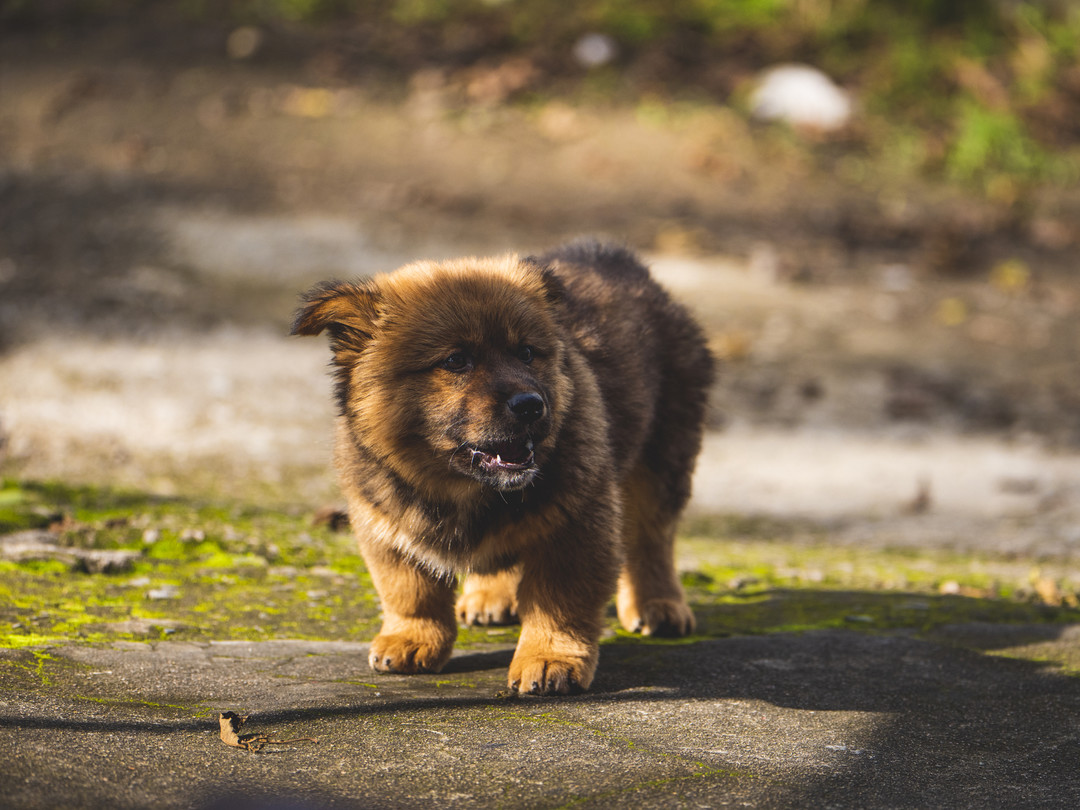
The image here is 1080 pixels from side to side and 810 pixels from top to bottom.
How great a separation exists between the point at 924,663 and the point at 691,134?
8426 millimetres

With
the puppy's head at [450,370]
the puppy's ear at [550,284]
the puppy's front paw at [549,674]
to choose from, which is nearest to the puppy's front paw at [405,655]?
the puppy's front paw at [549,674]

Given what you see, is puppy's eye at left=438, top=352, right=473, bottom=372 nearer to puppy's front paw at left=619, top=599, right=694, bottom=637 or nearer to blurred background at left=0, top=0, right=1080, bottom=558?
puppy's front paw at left=619, top=599, right=694, bottom=637

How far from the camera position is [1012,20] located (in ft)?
42.6

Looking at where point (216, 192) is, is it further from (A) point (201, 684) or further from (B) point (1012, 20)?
(B) point (1012, 20)

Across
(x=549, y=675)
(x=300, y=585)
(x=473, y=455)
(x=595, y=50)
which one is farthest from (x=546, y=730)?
(x=595, y=50)

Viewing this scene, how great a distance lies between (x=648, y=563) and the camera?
14.3ft

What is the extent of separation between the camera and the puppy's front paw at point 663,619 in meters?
4.21

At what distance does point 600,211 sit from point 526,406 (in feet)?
24.3

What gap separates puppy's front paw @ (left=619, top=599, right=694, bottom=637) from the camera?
4.21 metres

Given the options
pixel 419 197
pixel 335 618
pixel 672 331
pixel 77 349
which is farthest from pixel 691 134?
pixel 335 618

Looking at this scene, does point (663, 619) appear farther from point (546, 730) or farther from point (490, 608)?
point (546, 730)

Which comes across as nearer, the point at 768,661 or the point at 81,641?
the point at 81,641

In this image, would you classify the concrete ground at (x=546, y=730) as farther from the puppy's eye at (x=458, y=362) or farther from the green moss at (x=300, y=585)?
the puppy's eye at (x=458, y=362)

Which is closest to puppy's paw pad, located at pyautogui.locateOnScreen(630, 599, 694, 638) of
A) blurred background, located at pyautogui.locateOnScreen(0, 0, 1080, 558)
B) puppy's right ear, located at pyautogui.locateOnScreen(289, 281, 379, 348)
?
puppy's right ear, located at pyautogui.locateOnScreen(289, 281, 379, 348)
